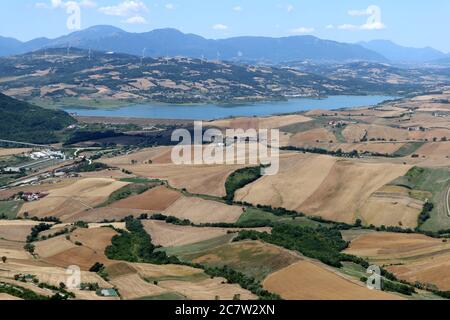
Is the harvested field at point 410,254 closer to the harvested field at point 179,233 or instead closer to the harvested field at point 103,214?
the harvested field at point 179,233

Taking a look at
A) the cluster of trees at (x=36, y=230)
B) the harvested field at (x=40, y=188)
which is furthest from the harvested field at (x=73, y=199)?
the cluster of trees at (x=36, y=230)

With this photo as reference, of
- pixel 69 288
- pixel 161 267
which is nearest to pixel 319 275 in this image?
pixel 161 267

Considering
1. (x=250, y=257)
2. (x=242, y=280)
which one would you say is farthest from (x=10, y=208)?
(x=242, y=280)

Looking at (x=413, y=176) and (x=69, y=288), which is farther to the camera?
(x=413, y=176)

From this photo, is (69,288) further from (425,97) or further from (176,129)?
(425,97)

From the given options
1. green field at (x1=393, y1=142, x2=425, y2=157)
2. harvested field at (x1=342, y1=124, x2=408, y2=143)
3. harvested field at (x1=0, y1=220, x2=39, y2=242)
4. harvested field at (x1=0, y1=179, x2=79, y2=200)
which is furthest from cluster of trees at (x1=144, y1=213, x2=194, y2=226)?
harvested field at (x1=342, y1=124, x2=408, y2=143)

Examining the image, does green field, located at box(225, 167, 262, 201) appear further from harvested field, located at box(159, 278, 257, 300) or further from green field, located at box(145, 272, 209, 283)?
harvested field, located at box(159, 278, 257, 300)
